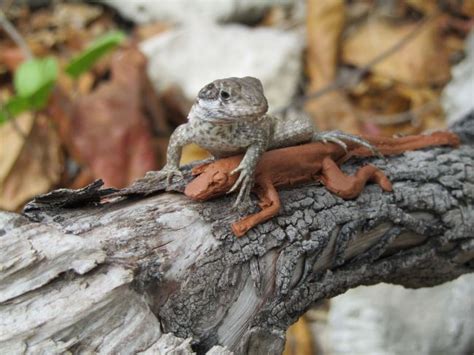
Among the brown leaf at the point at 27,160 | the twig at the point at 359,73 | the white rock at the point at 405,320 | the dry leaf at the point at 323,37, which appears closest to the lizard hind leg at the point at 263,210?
the white rock at the point at 405,320

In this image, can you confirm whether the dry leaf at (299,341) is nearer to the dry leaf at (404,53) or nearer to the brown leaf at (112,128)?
the brown leaf at (112,128)

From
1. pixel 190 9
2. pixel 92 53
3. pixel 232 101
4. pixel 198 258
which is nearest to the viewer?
pixel 198 258

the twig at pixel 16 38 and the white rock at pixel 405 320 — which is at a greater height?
the twig at pixel 16 38

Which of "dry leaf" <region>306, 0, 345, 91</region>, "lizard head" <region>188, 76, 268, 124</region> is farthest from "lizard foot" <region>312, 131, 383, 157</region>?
"dry leaf" <region>306, 0, 345, 91</region>

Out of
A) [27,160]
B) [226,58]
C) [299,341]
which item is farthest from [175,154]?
[226,58]

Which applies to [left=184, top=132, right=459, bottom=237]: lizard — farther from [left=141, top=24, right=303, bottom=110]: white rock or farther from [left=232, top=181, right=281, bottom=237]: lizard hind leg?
[left=141, top=24, right=303, bottom=110]: white rock

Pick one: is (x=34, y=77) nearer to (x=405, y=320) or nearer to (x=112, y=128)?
(x=112, y=128)

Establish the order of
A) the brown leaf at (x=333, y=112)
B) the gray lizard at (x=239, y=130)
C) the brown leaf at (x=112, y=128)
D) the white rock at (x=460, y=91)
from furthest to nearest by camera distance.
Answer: the brown leaf at (x=333, y=112), the white rock at (x=460, y=91), the brown leaf at (x=112, y=128), the gray lizard at (x=239, y=130)
